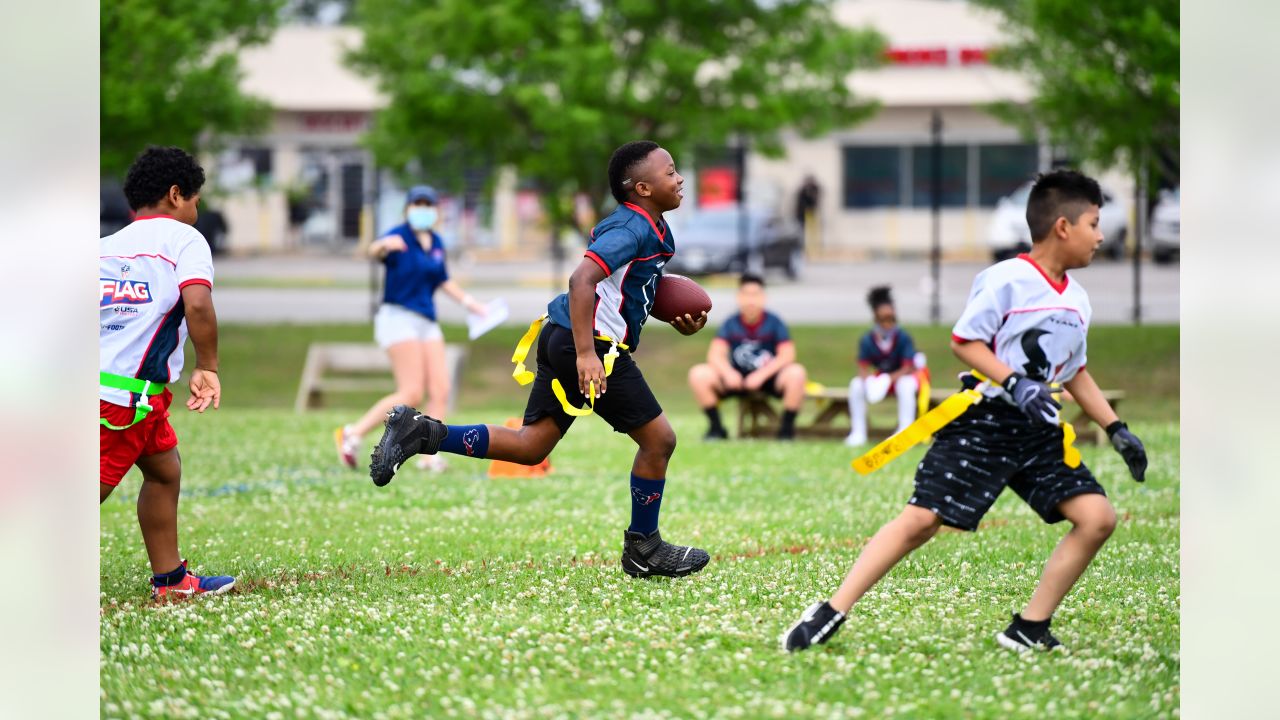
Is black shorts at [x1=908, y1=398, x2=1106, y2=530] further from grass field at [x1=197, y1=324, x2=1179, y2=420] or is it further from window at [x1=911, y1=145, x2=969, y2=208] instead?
window at [x1=911, y1=145, x2=969, y2=208]

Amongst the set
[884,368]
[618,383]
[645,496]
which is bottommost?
[645,496]

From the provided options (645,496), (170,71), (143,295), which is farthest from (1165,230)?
(143,295)

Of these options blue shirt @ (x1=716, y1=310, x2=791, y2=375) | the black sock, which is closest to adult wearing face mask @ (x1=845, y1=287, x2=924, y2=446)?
the black sock

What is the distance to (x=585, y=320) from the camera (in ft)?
21.3

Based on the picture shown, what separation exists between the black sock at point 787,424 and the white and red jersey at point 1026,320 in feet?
27.8

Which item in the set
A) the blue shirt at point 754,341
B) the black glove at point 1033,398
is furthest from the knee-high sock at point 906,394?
the black glove at point 1033,398

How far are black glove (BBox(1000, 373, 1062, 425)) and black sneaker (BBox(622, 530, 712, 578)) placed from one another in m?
2.13

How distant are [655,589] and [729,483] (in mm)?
4246

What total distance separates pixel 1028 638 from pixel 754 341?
8.73m

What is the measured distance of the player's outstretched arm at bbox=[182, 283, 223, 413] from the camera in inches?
249

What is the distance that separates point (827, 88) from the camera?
21.5m

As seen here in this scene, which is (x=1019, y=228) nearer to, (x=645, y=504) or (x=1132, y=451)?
(x=645, y=504)

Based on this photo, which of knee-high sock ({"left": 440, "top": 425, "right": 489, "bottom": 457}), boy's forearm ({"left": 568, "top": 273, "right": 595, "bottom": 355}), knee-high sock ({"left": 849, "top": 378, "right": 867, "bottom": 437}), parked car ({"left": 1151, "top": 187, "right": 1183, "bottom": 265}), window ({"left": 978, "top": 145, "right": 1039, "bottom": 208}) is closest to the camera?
boy's forearm ({"left": 568, "top": 273, "right": 595, "bottom": 355})
